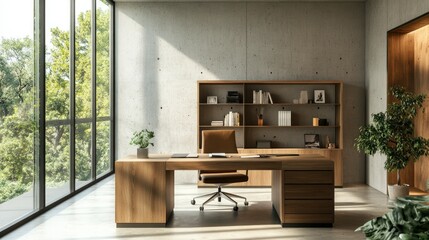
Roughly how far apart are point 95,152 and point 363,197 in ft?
14.7

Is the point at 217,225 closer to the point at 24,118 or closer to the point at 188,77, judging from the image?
the point at 24,118

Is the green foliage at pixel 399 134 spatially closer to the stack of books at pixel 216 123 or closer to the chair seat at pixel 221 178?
the chair seat at pixel 221 178

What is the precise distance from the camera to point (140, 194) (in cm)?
567

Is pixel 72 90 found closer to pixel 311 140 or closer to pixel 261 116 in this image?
pixel 261 116

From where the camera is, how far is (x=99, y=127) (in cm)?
900

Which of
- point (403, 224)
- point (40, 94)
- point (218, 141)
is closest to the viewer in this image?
point (403, 224)

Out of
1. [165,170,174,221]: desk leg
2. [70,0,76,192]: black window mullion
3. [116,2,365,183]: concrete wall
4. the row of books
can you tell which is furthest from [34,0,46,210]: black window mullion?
the row of books

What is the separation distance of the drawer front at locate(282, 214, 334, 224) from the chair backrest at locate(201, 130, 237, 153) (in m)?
1.83

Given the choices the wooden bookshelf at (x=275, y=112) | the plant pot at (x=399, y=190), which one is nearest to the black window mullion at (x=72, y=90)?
the wooden bookshelf at (x=275, y=112)

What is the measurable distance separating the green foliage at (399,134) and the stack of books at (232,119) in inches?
100

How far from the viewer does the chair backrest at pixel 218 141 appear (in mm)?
7238

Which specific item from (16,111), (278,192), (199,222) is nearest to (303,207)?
(278,192)

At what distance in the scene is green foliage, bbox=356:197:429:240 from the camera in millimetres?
2248

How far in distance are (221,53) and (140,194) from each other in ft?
14.6
